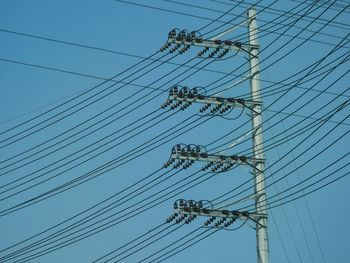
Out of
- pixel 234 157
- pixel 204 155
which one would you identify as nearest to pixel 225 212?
pixel 234 157

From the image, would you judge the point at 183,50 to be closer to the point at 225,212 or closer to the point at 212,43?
the point at 212,43

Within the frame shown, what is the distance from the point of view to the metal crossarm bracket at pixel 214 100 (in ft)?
78.2

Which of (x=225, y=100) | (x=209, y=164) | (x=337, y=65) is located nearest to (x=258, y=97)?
(x=225, y=100)

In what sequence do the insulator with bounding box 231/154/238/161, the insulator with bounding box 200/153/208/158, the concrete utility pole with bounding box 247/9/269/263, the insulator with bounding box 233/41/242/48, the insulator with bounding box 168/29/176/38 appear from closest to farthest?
1. the concrete utility pole with bounding box 247/9/269/263
2. the insulator with bounding box 231/154/238/161
3. the insulator with bounding box 200/153/208/158
4. the insulator with bounding box 168/29/176/38
5. the insulator with bounding box 233/41/242/48

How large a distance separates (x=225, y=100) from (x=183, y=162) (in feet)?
7.58

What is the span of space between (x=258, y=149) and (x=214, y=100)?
2.15 meters

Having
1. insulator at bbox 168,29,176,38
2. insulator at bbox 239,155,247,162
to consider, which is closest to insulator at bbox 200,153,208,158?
insulator at bbox 239,155,247,162

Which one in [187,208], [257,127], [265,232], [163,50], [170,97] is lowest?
[265,232]

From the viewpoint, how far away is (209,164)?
24.1 meters

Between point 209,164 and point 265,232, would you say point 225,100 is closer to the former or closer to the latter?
point 209,164

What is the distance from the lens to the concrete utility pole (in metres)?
22.2

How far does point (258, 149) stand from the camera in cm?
2330

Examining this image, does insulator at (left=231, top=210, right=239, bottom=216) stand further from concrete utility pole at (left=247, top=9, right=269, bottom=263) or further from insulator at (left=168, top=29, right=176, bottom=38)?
insulator at (left=168, top=29, right=176, bottom=38)

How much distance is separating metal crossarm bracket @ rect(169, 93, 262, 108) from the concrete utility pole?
0.31m
